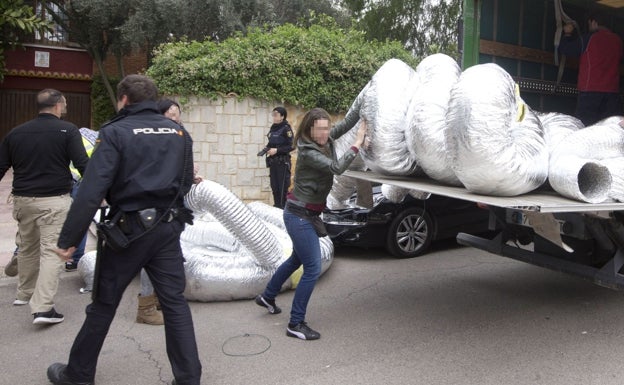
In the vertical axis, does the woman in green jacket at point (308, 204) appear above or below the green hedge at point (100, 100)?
below

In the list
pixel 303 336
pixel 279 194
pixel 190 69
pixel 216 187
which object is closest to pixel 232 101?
pixel 190 69

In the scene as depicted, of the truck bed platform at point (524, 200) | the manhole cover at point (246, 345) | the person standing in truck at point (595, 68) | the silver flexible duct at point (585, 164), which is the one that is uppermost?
the person standing in truck at point (595, 68)

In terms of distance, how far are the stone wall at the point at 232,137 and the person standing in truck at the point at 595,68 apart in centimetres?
502

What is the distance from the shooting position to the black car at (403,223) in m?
6.58

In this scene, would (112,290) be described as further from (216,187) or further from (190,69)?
(190,69)

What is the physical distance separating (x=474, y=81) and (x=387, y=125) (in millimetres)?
739

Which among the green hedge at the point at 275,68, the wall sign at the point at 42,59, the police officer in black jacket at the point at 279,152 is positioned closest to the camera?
the police officer in black jacket at the point at 279,152

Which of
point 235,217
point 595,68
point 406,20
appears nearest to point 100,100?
point 406,20

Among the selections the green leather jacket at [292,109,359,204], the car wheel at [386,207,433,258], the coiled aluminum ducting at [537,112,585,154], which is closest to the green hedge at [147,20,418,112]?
the car wheel at [386,207,433,258]

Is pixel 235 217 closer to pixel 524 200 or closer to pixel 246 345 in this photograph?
Answer: pixel 246 345

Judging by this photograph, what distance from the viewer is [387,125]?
13.1ft

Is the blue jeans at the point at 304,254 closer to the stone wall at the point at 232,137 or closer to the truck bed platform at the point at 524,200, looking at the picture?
the truck bed platform at the point at 524,200

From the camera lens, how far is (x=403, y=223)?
6762 millimetres

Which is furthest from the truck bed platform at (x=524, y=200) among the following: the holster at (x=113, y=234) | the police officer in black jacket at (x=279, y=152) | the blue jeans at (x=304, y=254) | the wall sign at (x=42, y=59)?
the wall sign at (x=42, y=59)
